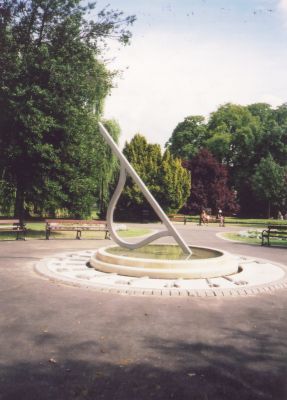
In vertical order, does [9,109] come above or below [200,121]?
below

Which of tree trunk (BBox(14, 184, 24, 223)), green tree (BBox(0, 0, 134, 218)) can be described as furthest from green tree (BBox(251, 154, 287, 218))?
tree trunk (BBox(14, 184, 24, 223))

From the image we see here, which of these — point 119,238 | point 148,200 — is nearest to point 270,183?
point 119,238

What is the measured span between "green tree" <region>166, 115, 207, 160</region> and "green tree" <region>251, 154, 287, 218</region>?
10976mm

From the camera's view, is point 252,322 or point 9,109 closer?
point 252,322

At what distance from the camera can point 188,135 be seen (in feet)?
174

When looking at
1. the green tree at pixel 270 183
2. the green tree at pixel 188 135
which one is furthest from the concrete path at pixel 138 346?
the green tree at pixel 188 135

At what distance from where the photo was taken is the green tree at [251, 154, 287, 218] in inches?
1686

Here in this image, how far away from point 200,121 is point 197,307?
50.0 metres

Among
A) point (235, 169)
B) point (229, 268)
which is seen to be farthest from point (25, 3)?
point (235, 169)

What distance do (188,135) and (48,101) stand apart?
37261 millimetres

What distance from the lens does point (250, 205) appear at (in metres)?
49.2

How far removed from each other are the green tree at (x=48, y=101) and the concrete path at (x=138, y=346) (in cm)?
1121

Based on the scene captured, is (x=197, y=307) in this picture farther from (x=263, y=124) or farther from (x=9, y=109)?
(x=263, y=124)

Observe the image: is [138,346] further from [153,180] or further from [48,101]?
[153,180]
